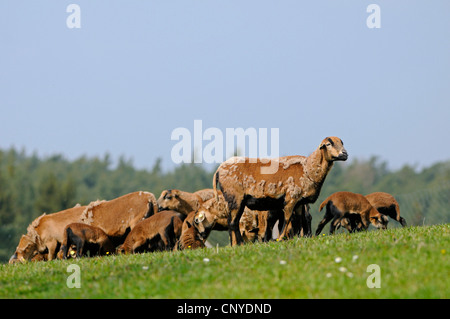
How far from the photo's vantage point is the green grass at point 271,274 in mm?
8555

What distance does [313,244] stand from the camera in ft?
39.2

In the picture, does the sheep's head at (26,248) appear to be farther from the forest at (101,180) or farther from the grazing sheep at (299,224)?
the forest at (101,180)

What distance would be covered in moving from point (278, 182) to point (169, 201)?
5783mm

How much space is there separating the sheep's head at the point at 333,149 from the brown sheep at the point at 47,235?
24.7 feet

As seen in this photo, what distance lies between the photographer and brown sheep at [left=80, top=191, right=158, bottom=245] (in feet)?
60.0

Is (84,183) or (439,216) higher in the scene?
(439,216)

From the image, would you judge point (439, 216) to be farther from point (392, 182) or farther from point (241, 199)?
point (392, 182)

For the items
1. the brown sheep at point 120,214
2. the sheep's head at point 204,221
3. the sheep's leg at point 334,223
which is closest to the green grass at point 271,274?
the sheep's head at point 204,221

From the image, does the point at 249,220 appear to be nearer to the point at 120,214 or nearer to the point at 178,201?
the point at 178,201

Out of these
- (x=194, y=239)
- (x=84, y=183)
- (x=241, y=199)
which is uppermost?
(x=241, y=199)

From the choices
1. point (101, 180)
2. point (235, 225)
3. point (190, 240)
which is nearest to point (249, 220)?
point (190, 240)

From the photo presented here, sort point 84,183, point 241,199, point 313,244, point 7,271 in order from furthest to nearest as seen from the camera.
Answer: point 84,183, point 241,199, point 7,271, point 313,244
